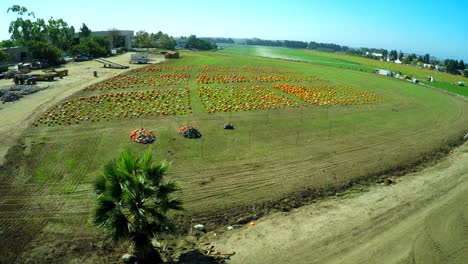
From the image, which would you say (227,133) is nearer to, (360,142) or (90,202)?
(360,142)

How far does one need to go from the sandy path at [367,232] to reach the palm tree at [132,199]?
3.31 metres

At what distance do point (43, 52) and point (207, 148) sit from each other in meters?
50.9

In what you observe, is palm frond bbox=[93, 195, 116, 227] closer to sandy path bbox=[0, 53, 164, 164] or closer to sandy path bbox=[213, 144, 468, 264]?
sandy path bbox=[213, 144, 468, 264]

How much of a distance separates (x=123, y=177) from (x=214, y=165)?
9633 millimetres

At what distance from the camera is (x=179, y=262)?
11.3m

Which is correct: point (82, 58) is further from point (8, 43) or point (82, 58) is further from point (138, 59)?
point (8, 43)

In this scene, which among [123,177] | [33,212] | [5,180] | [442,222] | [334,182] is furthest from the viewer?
[334,182]

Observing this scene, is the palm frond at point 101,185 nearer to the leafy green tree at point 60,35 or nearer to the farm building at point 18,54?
the farm building at point 18,54

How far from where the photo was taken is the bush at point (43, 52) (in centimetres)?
5769

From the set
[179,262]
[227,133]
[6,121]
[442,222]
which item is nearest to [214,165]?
[227,133]

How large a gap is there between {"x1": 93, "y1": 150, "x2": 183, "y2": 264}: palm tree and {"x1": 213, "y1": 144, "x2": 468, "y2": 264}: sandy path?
331cm

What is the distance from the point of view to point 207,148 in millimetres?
21688

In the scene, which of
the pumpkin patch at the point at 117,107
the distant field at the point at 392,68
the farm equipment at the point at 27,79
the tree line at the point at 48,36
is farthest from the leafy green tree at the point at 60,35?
the distant field at the point at 392,68

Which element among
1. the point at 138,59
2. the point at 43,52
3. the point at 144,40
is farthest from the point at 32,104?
the point at 144,40
